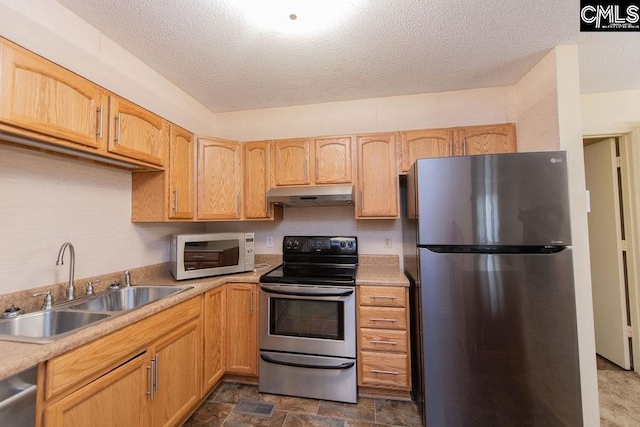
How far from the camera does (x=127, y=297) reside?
1.80 metres

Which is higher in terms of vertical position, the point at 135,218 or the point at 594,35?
the point at 594,35

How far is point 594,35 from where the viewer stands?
1.69 m

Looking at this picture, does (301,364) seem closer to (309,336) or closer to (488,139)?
→ (309,336)

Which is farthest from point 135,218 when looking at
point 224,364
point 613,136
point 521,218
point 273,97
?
point 613,136

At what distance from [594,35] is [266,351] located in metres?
3.11

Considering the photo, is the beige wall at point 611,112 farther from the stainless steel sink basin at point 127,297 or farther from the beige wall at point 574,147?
the stainless steel sink basin at point 127,297

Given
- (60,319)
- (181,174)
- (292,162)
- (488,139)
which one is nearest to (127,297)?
(60,319)

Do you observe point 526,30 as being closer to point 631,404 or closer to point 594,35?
point 594,35

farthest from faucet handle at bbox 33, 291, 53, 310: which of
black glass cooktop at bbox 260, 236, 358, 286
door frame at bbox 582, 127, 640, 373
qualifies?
door frame at bbox 582, 127, 640, 373

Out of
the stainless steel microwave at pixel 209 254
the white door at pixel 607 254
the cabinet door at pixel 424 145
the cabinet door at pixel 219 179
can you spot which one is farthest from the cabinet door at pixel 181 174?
the white door at pixel 607 254

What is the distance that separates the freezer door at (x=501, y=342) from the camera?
1484mm

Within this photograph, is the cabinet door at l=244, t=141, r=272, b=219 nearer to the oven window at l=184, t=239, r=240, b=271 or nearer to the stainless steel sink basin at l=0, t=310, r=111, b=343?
the oven window at l=184, t=239, r=240, b=271

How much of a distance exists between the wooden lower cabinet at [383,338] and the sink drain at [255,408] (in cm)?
66

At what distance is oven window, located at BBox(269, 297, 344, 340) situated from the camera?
6.44 ft
